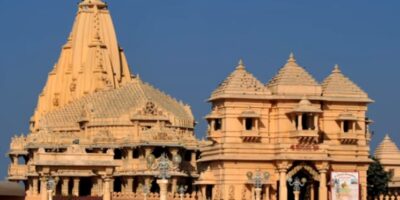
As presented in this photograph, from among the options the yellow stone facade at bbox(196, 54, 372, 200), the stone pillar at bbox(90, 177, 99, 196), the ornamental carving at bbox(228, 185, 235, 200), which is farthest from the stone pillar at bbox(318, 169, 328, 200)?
the stone pillar at bbox(90, 177, 99, 196)

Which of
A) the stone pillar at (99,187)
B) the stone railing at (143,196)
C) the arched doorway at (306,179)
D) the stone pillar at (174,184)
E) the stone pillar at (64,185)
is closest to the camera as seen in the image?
the arched doorway at (306,179)

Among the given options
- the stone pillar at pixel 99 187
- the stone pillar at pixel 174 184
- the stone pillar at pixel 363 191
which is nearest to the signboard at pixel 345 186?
the stone pillar at pixel 363 191

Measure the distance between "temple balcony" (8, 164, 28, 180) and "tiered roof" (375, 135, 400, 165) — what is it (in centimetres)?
2452

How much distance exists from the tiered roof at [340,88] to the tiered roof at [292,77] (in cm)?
87

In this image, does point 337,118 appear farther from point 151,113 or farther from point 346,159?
point 151,113

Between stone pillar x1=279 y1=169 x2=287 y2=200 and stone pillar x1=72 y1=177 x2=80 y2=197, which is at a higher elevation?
stone pillar x1=72 y1=177 x2=80 y2=197

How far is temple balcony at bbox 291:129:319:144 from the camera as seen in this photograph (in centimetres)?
7581

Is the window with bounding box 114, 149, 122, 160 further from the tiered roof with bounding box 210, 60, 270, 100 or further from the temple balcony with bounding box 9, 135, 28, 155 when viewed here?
the tiered roof with bounding box 210, 60, 270, 100

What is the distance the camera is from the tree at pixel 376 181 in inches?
3344

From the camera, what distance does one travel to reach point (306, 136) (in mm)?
75812

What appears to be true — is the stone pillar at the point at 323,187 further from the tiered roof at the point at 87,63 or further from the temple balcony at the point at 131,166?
the tiered roof at the point at 87,63

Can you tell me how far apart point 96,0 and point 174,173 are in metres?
23.6

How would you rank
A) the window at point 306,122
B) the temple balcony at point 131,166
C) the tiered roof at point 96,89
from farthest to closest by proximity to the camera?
the tiered roof at point 96,89 → the temple balcony at point 131,166 → the window at point 306,122

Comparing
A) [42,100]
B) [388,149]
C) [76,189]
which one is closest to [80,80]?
[42,100]
